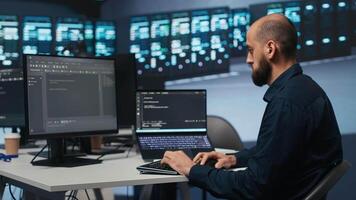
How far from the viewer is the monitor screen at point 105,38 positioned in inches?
156

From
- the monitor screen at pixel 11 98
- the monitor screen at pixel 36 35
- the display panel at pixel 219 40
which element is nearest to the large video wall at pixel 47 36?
the monitor screen at pixel 36 35

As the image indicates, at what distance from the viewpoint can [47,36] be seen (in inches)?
150

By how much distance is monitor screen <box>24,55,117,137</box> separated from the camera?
2070mm

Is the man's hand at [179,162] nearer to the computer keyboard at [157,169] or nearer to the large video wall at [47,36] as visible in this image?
the computer keyboard at [157,169]

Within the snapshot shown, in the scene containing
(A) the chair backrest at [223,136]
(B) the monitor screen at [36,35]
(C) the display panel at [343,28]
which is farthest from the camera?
(B) the monitor screen at [36,35]

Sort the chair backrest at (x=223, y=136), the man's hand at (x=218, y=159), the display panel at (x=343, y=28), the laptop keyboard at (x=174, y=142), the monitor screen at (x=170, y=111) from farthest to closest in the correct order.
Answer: the display panel at (x=343, y=28), the chair backrest at (x=223, y=136), the monitor screen at (x=170, y=111), the laptop keyboard at (x=174, y=142), the man's hand at (x=218, y=159)

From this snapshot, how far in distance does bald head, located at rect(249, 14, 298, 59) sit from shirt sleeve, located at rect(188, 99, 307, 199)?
23 cm

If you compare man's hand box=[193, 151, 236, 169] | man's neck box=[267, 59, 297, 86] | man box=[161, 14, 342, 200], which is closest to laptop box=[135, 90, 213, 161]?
man's hand box=[193, 151, 236, 169]

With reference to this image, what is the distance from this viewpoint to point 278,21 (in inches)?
67.2

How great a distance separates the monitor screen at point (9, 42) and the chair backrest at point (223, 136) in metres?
1.64

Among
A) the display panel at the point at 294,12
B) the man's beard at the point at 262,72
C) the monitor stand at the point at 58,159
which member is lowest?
the monitor stand at the point at 58,159

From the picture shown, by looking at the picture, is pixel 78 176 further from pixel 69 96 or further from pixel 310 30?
pixel 310 30

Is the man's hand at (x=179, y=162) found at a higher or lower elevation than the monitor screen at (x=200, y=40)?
lower

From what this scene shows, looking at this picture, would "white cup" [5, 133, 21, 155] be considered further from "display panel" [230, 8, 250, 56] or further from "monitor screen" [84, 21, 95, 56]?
"display panel" [230, 8, 250, 56]
